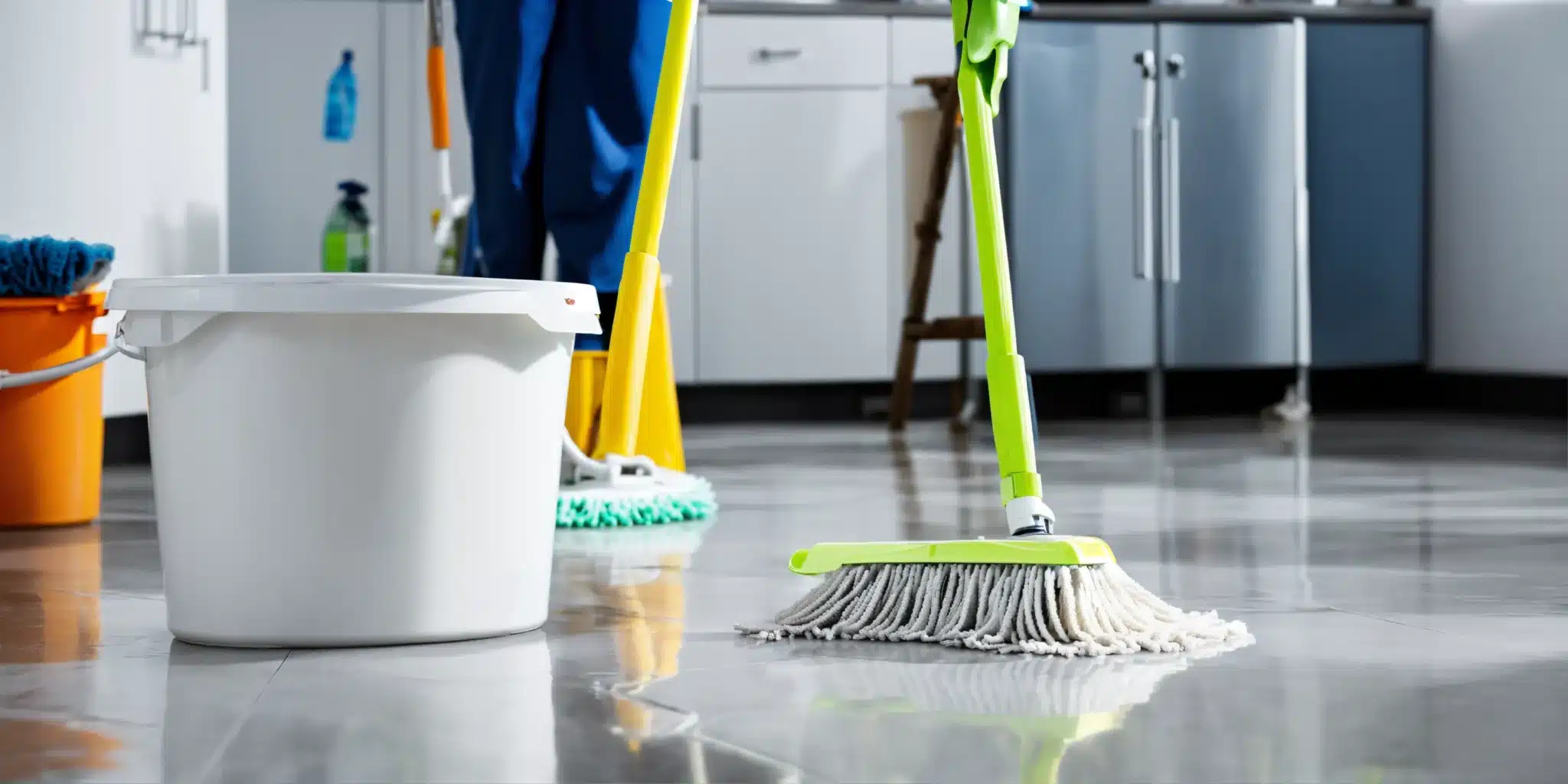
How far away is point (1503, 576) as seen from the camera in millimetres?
1430

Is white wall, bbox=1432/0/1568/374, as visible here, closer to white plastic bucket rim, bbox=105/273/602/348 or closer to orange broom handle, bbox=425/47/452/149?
orange broom handle, bbox=425/47/452/149

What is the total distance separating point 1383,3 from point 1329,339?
2.98 ft

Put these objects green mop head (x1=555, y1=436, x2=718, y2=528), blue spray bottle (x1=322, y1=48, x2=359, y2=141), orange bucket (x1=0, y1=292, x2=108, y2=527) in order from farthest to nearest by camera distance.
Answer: blue spray bottle (x1=322, y1=48, x2=359, y2=141) < orange bucket (x1=0, y1=292, x2=108, y2=527) < green mop head (x1=555, y1=436, x2=718, y2=528)

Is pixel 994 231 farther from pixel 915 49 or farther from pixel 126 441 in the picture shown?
pixel 915 49

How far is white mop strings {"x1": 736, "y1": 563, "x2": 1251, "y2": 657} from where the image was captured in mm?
1086

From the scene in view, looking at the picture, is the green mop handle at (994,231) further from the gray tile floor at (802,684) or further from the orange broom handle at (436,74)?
the orange broom handle at (436,74)

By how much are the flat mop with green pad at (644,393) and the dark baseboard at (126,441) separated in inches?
42.1

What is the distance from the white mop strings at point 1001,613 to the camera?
1.09 metres

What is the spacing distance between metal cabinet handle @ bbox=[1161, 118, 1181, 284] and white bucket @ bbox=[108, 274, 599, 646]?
288cm

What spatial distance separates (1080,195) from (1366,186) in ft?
2.52

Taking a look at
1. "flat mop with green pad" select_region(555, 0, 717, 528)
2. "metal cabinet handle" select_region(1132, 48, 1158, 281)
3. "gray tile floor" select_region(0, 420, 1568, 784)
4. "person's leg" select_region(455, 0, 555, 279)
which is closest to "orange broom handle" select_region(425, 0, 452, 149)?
"person's leg" select_region(455, 0, 555, 279)

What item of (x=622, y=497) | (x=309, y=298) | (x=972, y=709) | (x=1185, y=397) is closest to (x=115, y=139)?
(x=622, y=497)

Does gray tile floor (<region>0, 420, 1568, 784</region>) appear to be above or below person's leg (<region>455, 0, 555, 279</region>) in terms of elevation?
below

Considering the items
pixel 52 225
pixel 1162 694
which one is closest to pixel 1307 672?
pixel 1162 694
